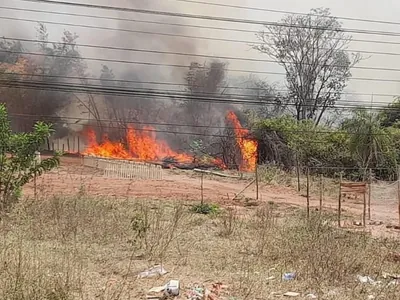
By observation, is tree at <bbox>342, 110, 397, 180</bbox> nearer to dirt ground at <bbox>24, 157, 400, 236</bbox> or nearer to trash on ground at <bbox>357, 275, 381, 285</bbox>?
dirt ground at <bbox>24, 157, 400, 236</bbox>

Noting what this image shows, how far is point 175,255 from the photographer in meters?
7.77

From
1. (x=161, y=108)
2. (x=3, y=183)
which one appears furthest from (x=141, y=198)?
(x=161, y=108)

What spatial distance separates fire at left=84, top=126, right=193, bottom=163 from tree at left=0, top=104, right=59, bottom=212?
18547 mm

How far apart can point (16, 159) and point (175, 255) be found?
5.42m

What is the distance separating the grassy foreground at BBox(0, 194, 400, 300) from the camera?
19.0ft

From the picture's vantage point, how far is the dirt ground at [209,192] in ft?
46.4

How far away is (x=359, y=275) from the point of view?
22.2ft

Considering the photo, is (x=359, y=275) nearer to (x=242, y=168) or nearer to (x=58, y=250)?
(x=58, y=250)

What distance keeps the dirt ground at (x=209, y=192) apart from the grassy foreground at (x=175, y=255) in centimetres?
287

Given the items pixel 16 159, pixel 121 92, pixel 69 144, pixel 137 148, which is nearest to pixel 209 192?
pixel 16 159

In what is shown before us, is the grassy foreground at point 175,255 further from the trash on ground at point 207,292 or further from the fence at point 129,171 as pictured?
the fence at point 129,171

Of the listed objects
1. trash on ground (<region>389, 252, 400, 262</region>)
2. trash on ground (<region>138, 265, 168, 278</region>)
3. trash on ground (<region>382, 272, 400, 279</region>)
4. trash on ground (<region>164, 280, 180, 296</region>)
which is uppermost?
trash on ground (<region>164, 280, 180, 296</region>)

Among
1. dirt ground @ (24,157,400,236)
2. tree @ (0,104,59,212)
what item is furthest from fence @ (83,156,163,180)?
tree @ (0,104,59,212)

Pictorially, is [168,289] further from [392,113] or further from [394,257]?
[392,113]
